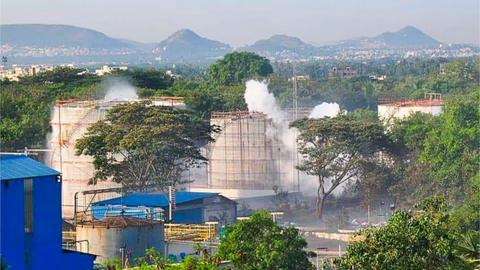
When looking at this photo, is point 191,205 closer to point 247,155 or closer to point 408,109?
point 247,155

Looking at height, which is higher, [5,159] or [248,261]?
[5,159]

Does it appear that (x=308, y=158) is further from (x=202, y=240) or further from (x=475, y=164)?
(x=202, y=240)

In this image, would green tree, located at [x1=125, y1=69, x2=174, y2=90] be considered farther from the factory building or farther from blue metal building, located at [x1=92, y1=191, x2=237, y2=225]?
blue metal building, located at [x1=92, y1=191, x2=237, y2=225]

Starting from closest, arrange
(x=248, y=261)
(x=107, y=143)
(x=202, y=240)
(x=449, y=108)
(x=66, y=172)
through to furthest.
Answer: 1. (x=248, y=261)
2. (x=202, y=240)
3. (x=107, y=143)
4. (x=66, y=172)
5. (x=449, y=108)

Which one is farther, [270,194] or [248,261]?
[270,194]

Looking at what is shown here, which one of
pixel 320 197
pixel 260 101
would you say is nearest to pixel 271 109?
pixel 260 101

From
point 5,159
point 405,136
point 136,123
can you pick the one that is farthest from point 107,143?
point 5,159
